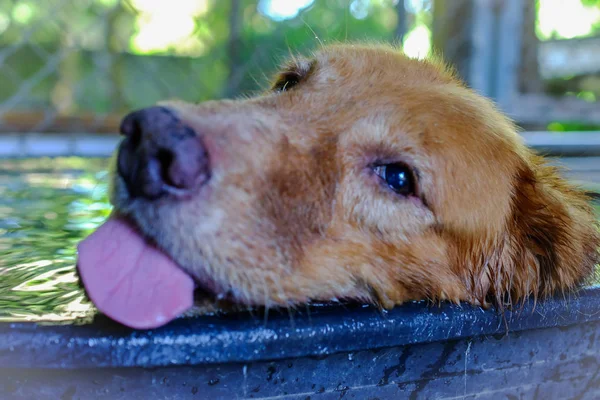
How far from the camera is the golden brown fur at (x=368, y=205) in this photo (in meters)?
1.67

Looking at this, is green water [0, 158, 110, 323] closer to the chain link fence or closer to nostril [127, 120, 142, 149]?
nostril [127, 120, 142, 149]

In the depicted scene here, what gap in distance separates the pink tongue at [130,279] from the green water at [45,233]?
6cm

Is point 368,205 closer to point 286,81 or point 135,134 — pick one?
point 135,134

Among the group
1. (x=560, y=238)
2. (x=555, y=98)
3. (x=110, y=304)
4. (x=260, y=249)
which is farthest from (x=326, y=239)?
(x=555, y=98)

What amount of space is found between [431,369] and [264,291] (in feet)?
1.75

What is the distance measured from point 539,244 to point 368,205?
2.24 feet

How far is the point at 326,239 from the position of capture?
6.11 ft

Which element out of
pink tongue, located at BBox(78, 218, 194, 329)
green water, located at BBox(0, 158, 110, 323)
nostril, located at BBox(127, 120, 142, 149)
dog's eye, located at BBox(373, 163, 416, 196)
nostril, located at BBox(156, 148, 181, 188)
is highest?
nostril, located at BBox(127, 120, 142, 149)

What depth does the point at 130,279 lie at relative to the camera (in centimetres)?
162

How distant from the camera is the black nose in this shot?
5.00ft

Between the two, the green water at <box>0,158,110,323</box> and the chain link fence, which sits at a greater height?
the chain link fence

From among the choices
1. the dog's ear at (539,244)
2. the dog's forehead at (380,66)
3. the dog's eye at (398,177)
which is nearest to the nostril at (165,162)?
the dog's eye at (398,177)

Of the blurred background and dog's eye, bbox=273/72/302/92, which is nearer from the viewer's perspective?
dog's eye, bbox=273/72/302/92

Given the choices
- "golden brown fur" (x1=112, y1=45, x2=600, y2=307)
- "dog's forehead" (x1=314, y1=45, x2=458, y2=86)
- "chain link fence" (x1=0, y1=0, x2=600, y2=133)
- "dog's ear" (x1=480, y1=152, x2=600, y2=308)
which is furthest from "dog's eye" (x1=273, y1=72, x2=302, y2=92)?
"chain link fence" (x1=0, y1=0, x2=600, y2=133)
